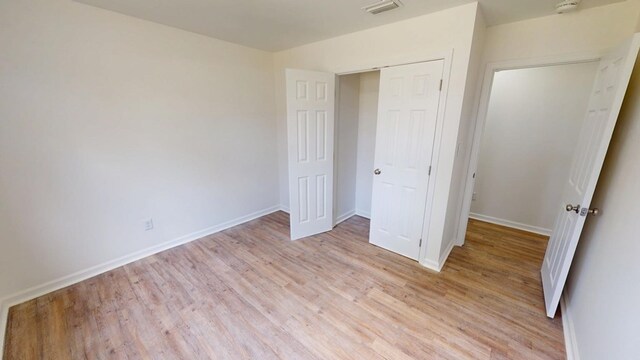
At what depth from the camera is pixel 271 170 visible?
3.78m

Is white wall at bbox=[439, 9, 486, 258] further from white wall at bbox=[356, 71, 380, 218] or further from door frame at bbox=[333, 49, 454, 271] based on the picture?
white wall at bbox=[356, 71, 380, 218]

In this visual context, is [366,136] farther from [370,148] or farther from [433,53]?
[433,53]

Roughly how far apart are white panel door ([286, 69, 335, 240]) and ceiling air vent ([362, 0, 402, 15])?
2.83 ft

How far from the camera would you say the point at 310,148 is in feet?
9.51

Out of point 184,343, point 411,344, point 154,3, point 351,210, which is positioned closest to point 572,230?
point 411,344

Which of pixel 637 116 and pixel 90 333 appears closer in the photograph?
pixel 637 116

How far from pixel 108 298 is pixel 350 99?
3.33m

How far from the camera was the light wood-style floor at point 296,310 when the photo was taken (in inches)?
63.2

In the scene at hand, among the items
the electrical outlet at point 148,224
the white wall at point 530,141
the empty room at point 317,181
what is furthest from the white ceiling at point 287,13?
A: the electrical outlet at point 148,224

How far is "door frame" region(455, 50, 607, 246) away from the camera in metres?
1.99

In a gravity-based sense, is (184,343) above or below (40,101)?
below

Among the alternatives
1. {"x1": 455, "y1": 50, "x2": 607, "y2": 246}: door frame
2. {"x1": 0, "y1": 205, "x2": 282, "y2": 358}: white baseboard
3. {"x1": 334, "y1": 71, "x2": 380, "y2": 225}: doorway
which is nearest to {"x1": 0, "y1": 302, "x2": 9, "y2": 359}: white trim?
{"x1": 0, "y1": 205, "x2": 282, "y2": 358}: white baseboard

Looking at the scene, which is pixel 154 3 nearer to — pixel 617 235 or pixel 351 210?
pixel 351 210

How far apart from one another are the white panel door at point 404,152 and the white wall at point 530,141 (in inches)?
70.3
